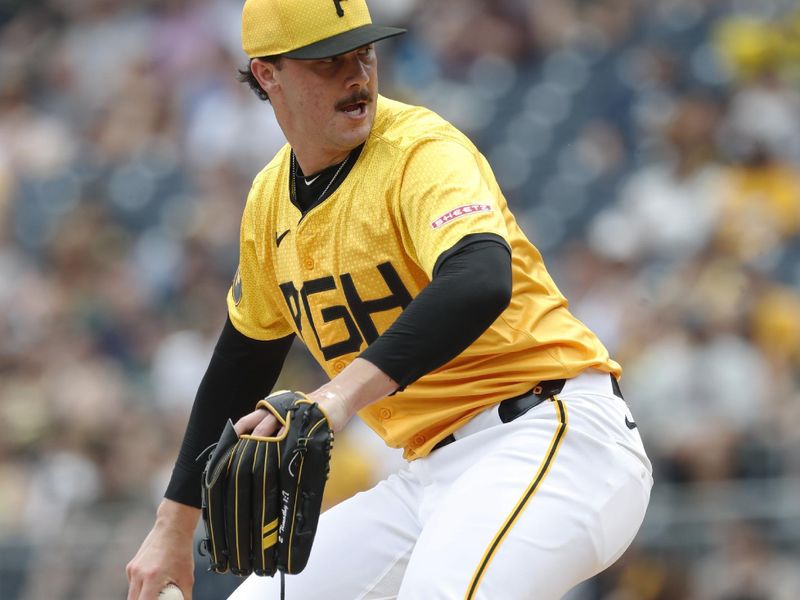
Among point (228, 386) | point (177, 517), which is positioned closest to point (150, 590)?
point (177, 517)

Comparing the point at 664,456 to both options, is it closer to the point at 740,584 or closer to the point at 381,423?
the point at 740,584

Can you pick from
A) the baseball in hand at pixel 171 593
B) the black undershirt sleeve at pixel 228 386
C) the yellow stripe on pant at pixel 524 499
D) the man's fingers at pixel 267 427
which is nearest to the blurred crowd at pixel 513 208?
the black undershirt sleeve at pixel 228 386

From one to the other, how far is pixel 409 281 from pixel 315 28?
0.63 m

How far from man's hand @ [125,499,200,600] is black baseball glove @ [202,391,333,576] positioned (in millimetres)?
583

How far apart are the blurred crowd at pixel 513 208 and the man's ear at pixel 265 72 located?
3.70 meters

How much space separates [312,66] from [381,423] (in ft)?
2.95

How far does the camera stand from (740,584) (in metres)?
6.35

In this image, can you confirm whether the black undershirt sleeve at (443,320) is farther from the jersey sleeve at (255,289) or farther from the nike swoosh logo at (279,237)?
the jersey sleeve at (255,289)

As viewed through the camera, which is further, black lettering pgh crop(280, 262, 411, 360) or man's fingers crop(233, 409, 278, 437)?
black lettering pgh crop(280, 262, 411, 360)

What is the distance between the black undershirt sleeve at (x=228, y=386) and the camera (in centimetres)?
368

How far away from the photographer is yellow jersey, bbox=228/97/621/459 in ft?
10.3

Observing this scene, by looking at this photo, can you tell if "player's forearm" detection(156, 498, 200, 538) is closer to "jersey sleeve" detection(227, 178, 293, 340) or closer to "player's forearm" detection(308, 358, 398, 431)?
"jersey sleeve" detection(227, 178, 293, 340)

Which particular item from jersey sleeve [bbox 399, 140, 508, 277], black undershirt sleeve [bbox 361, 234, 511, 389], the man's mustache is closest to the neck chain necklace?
the man's mustache

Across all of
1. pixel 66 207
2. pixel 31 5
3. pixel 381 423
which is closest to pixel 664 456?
pixel 381 423
